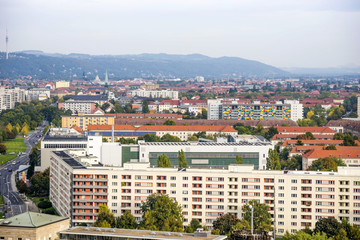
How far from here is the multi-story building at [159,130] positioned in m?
52.9

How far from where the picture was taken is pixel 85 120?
62.6 m

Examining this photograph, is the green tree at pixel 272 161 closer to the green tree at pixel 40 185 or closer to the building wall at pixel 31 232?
the green tree at pixel 40 185

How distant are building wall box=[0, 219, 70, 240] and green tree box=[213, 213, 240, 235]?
22.8 feet

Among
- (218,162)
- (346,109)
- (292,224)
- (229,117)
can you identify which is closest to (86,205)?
(292,224)

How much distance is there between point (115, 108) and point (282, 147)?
123ft

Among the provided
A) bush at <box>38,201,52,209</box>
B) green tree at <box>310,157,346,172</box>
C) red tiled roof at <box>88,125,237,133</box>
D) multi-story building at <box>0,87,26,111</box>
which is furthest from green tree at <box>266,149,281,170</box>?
multi-story building at <box>0,87,26,111</box>

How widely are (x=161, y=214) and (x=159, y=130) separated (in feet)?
102

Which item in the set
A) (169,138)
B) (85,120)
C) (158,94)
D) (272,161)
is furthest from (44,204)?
(158,94)

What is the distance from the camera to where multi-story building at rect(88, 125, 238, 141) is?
52875 millimetres

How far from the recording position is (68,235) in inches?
688

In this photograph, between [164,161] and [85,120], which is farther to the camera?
[85,120]

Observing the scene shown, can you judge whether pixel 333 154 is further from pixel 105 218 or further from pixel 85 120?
pixel 85 120

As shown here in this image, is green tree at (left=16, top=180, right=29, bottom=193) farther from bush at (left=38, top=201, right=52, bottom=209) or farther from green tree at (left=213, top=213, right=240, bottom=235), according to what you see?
green tree at (left=213, top=213, right=240, bottom=235)

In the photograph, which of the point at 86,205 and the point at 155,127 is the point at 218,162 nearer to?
the point at 86,205
